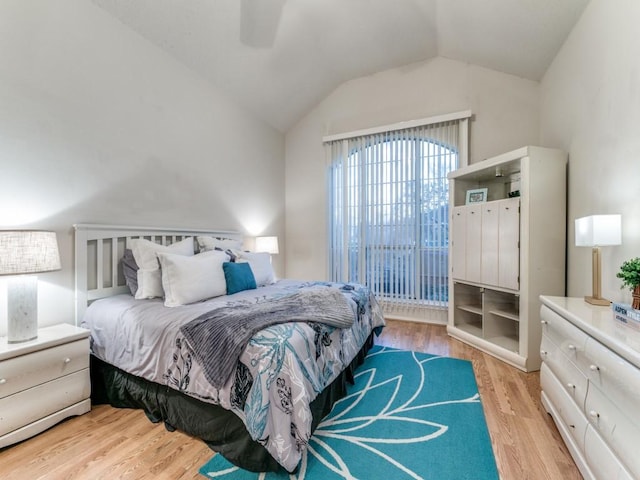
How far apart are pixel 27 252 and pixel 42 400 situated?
83cm

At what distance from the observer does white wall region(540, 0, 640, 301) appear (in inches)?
67.6

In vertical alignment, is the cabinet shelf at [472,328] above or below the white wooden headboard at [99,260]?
below

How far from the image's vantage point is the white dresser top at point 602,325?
1057 mm

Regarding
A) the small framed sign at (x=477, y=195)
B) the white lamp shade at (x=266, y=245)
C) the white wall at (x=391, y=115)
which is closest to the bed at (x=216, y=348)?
the white lamp shade at (x=266, y=245)

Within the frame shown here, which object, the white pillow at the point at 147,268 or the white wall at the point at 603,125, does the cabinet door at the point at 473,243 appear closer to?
the white wall at the point at 603,125

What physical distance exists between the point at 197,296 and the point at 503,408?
2.20 meters

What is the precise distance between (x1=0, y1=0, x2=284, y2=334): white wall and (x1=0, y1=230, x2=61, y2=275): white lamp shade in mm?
361

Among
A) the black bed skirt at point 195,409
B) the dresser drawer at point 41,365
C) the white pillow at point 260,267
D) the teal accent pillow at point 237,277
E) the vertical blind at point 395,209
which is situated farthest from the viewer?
the vertical blind at point 395,209

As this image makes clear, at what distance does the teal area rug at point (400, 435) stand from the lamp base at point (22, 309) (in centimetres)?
129

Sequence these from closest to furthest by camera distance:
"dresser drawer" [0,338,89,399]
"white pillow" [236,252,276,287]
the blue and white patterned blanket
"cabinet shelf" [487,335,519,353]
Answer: the blue and white patterned blanket
"dresser drawer" [0,338,89,399]
"cabinet shelf" [487,335,519,353]
"white pillow" [236,252,276,287]

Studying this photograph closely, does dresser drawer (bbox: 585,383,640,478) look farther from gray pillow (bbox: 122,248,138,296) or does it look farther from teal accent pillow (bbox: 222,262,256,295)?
gray pillow (bbox: 122,248,138,296)

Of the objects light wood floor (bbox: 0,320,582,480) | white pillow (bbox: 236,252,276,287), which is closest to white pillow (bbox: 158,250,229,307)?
white pillow (bbox: 236,252,276,287)

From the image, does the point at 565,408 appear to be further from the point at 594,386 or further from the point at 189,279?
the point at 189,279

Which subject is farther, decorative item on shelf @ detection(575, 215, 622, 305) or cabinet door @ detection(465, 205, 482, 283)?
cabinet door @ detection(465, 205, 482, 283)
